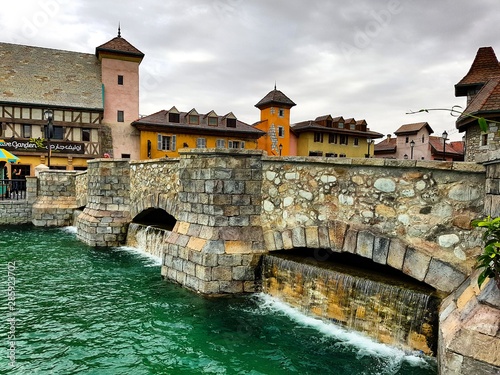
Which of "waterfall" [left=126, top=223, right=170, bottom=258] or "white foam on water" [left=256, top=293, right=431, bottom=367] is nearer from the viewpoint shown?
"white foam on water" [left=256, top=293, right=431, bottom=367]

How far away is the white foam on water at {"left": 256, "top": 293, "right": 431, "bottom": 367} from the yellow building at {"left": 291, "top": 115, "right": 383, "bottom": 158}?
35.0 meters

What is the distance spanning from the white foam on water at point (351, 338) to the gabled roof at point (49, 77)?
28.1 meters

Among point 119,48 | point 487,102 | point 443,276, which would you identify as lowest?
point 443,276

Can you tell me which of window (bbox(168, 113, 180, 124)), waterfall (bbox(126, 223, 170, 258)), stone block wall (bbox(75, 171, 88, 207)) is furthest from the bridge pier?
window (bbox(168, 113, 180, 124))

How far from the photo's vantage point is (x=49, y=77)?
30984mm

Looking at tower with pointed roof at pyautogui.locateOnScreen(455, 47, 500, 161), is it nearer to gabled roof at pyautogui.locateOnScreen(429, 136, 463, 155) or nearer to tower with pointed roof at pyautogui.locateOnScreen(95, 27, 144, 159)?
tower with pointed roof at pyautogui.locateOnScreen(95, 27, 144, 159)

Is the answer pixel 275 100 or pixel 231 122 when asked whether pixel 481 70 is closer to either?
pixel 231 122

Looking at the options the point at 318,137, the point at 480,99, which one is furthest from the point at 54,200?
the point at 318,137

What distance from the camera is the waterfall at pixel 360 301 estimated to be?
17.4 ft

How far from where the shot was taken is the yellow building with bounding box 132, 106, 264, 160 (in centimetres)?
3241

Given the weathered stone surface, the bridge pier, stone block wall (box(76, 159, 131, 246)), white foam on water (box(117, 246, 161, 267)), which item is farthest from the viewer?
stone block wall (box(76, 159, 131, 246))

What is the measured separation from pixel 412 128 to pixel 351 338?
45.5 metres

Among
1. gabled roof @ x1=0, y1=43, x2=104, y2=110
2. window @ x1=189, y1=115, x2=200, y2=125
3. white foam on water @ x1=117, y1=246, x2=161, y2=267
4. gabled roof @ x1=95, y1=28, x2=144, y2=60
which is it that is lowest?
white foam on water @ x1=117, y1=246, x2=161, y2=267

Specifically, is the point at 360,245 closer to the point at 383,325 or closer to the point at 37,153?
the point at 383,325
